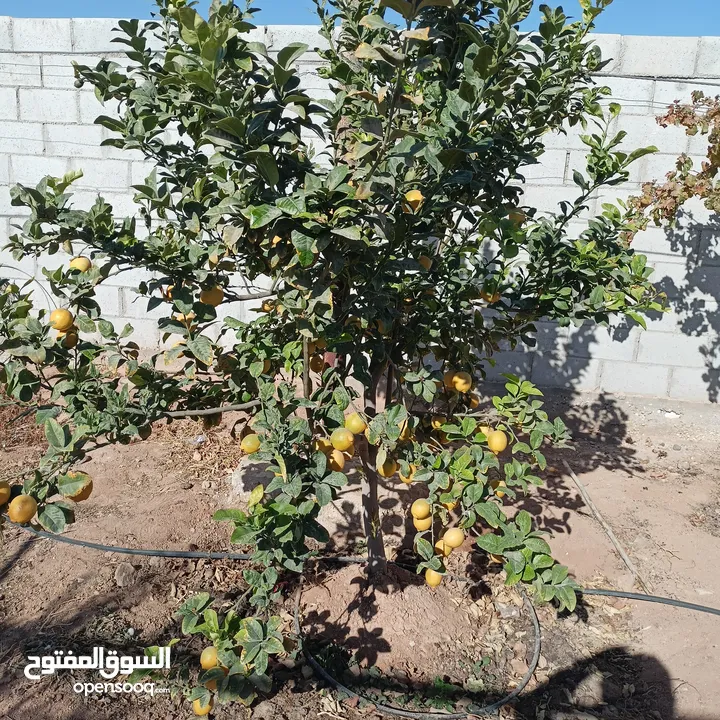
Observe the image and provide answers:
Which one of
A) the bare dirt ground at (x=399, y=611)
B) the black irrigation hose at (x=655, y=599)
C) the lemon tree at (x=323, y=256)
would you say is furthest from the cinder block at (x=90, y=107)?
the black irrigation hose at (x=655, y=599)

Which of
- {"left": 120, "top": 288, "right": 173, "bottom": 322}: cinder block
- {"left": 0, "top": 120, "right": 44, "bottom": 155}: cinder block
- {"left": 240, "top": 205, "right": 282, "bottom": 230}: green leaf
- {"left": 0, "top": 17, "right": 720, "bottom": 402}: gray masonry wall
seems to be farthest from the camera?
{"left": 120, "top": 288, "right": 173, "bottom": 322}: cinder block

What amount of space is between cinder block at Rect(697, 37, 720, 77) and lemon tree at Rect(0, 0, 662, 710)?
2.25m

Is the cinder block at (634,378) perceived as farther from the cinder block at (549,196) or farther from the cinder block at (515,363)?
the cinder block at (549,196)

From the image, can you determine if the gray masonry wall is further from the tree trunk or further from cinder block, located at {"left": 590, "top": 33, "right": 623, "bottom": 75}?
the tree trunk

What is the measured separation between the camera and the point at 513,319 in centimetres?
208

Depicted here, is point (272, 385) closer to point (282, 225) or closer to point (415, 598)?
point (282, 225)

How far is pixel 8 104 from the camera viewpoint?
4.38 meters

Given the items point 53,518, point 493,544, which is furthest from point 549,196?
point 53,518

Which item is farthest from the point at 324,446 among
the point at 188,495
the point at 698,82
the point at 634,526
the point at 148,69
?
the point at 698,82

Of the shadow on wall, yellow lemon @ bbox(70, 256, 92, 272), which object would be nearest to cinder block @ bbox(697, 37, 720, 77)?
the shadow on wall

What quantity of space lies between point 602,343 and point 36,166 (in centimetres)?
410

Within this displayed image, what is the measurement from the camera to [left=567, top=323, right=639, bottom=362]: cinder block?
409cm

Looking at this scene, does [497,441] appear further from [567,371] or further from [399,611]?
[567,371]

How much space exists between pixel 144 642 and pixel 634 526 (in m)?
2.13
